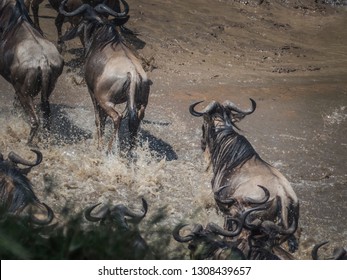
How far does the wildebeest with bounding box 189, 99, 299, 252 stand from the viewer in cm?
763

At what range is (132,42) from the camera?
1689 centimetres

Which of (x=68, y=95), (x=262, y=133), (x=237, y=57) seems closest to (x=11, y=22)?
(x=68, y=95)

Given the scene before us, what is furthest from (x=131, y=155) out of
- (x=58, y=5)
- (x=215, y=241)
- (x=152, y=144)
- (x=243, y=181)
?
(x=58, y=5)

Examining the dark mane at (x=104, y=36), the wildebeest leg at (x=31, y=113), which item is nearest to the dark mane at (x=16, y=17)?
the dark mane at (x=104, y=36)

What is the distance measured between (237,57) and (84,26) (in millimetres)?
6110

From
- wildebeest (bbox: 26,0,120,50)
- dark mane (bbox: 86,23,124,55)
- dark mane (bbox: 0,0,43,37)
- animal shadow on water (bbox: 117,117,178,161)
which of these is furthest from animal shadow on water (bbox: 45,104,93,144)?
wildebeest (bbox: 26,0,120,50)

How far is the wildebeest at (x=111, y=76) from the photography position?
10406 mm

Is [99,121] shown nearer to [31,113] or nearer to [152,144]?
[31,113]

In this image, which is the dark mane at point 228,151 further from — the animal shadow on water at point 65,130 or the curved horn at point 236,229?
the animal shadow on water at point 65,130

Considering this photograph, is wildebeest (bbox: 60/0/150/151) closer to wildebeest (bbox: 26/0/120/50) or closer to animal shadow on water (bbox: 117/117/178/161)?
animal shadow on water (bbox: 117/117/178/161)

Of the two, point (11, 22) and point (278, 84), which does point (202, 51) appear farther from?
point (11, 22)

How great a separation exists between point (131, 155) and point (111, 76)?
3.44ft

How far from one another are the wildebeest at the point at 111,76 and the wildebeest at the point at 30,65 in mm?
496

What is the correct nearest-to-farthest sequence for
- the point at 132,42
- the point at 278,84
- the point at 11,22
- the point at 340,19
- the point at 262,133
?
1. the point at 11,22
2. the point at 262,133
3. the point at 278,84
4. the point at 132,42
5. the point at 340,19
